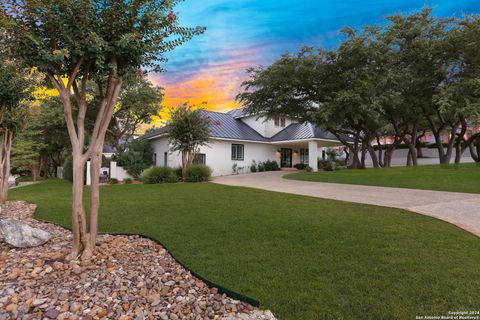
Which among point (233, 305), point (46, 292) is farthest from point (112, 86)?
point (233, 305)

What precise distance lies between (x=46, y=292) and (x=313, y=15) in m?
11.8

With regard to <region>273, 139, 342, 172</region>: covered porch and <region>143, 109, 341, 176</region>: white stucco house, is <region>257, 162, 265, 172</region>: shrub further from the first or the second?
<region>273, 139, 342, 172</region>: covered porch

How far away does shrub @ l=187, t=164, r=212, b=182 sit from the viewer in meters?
15.6

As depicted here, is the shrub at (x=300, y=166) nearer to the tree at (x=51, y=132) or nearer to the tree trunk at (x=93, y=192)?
the tree at (x=51, y=132)

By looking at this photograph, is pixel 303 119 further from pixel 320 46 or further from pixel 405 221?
pixel 405 221

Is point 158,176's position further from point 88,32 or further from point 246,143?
point 88,32

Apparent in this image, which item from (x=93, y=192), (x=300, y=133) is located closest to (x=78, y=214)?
(x=93, y=192)

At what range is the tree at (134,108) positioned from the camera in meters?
20.6

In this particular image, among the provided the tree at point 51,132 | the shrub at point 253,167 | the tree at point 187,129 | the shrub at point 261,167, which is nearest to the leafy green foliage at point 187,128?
the tree at point 187,129

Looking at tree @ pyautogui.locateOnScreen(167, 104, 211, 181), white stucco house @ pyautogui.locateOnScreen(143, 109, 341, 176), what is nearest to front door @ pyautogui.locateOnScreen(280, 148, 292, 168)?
white stucco house @ pyautogui.locateOnScreen(143, 109, 341, 176)

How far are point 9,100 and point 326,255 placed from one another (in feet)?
24.3

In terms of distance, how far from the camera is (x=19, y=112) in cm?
836

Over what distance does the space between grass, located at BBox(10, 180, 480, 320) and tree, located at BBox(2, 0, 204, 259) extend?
5.50 ft

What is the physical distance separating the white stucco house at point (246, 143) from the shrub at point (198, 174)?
272cm
